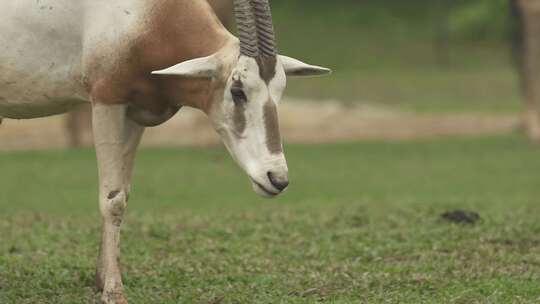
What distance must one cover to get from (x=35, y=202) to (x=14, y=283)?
21.0ft

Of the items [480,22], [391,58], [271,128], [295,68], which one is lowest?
[391,58]

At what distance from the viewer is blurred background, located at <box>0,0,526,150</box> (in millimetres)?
22609

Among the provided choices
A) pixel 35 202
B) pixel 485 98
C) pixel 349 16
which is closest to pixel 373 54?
pixel 349 16

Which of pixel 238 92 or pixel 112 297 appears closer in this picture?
pixel 238 92

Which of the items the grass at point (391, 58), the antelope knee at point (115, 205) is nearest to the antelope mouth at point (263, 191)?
the antelope knee at point (115, 205)

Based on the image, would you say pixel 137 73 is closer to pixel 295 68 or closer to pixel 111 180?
pixel 111 180

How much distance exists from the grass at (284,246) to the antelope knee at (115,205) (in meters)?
0.60

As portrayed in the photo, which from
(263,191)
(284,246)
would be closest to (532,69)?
(284,246)

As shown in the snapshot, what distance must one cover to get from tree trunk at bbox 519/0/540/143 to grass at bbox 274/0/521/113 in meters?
6.65

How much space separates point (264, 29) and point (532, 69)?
46.2 ft

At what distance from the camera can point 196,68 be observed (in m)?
5.96

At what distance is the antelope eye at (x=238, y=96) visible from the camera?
5941 mm

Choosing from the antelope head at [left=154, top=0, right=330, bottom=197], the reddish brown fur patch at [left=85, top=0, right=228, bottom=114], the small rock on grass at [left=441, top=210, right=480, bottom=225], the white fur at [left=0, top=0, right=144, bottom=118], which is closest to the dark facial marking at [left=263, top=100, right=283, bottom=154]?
the antelope head at [left=154, top=0, right=330, bottom=197]

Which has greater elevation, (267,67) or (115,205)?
(267,67)
